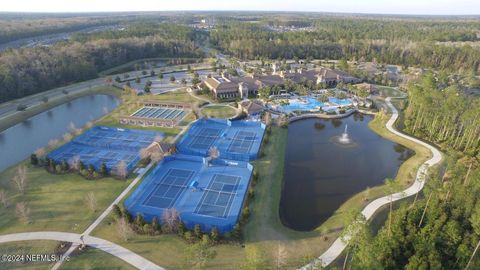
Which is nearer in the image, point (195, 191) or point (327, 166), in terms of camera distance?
point (195, 191)

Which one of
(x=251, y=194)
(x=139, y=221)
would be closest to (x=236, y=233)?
(x=251, y=194)

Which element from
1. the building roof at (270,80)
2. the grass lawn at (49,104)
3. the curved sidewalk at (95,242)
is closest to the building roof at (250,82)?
the building roof at (270,80)

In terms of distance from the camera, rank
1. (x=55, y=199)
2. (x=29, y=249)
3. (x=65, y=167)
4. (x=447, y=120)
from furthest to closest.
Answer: (x=447, y=120)
(x=65, y=167)
(x=55, y=199)
(x=29, y=249)

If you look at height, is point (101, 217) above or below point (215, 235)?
below

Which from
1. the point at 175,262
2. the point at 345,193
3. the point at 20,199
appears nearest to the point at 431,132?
the point at 345,193

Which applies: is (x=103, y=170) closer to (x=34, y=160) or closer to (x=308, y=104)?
(x=34, y=160)

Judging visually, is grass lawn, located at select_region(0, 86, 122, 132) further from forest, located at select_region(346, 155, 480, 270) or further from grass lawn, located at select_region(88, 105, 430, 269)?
forest, located at select_region(346, 155, 480, 270)

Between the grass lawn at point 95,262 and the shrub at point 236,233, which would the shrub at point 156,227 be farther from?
the shrub at point 236,233
